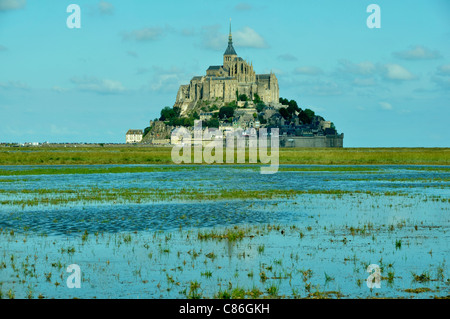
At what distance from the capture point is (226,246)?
58.7 feet

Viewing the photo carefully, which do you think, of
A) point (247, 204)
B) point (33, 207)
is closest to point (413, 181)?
point (247, 204)

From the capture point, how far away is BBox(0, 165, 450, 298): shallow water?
13.4 meters

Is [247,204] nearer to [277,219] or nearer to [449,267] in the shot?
[277,219]

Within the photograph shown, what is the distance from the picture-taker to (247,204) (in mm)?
28812

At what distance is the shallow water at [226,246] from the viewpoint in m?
13.4

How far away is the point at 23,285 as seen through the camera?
13391 millimetres

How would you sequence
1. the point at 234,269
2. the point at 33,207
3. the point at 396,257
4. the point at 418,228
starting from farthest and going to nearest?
1. the point at 33,207
2. the point at 418,228
3. the point at 396,257
4. the point at 234,269

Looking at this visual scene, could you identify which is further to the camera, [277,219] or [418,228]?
[277,219]

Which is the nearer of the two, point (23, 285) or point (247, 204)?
point (23, 285)

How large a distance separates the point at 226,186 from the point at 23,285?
2639cm

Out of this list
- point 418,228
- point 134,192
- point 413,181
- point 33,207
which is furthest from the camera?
point 413,181
